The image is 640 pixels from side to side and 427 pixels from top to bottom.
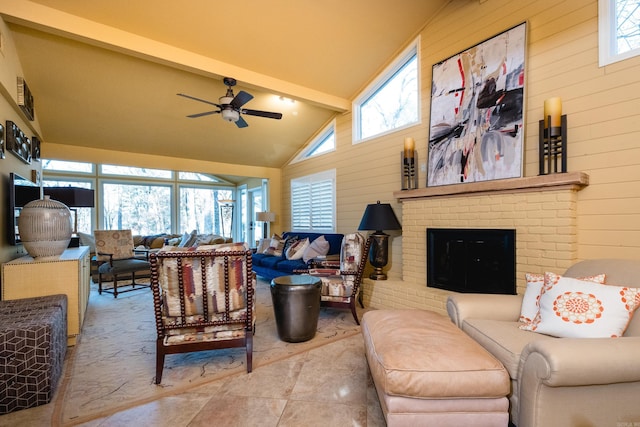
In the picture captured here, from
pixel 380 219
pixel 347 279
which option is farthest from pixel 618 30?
pixel 347 279

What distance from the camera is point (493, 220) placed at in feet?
9.76

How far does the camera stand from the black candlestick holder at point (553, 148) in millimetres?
2514

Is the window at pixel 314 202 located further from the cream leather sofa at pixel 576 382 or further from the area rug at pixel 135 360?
the cream leather sofa at pixel 576 382

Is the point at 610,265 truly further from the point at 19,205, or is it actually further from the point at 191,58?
→ the point at 19,205

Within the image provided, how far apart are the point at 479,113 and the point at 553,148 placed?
84 cm

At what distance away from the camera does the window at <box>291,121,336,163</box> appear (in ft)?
18.3

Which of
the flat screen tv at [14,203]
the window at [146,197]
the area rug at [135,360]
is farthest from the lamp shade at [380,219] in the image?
the window at [146,197]

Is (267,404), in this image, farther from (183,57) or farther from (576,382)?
(183,57)

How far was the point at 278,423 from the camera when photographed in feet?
5.57

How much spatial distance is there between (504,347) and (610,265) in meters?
1.03

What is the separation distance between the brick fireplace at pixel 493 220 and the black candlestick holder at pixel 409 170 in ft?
0.47

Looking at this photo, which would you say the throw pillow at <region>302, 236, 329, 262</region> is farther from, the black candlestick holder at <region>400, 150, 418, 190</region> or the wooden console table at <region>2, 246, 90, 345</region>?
the wooden console table at <region>2, 246, 90, 345</region>

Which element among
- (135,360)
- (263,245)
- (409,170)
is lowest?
(135,360)

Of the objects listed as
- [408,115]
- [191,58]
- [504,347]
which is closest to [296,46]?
[191,58]
